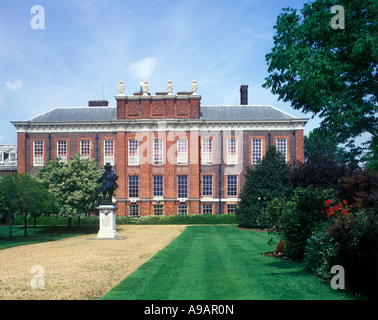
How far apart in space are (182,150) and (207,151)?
316 cm

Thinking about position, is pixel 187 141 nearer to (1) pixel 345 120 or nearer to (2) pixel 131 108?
(2) pixel 131 108

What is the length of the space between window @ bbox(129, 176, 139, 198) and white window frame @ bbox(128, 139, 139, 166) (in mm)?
1912

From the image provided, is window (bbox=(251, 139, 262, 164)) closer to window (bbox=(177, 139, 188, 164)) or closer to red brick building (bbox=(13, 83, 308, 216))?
red brick building (bbox=(13, 83, 308, 216))

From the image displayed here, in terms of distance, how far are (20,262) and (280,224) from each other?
10.7 meters

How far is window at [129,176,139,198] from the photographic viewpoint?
47094mm

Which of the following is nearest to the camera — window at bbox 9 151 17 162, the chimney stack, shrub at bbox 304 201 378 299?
shrub at bbox 304 201 378 299

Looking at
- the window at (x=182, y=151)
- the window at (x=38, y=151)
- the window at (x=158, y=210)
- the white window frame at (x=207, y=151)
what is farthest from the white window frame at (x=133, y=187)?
the window at (x=38, y=151)

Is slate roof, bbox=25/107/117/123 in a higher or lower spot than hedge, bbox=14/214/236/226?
higher

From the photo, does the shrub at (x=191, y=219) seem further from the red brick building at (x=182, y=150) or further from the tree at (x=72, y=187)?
the tree at (x=72, y=187)

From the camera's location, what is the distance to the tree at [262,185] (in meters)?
34.2

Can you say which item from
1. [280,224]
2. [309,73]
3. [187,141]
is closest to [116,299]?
[280,224]

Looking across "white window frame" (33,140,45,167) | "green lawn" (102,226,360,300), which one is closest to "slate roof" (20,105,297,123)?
"white window frame" (33,140,45,167)

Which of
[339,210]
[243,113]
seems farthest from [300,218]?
[243,113]

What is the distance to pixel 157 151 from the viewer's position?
4709cm
